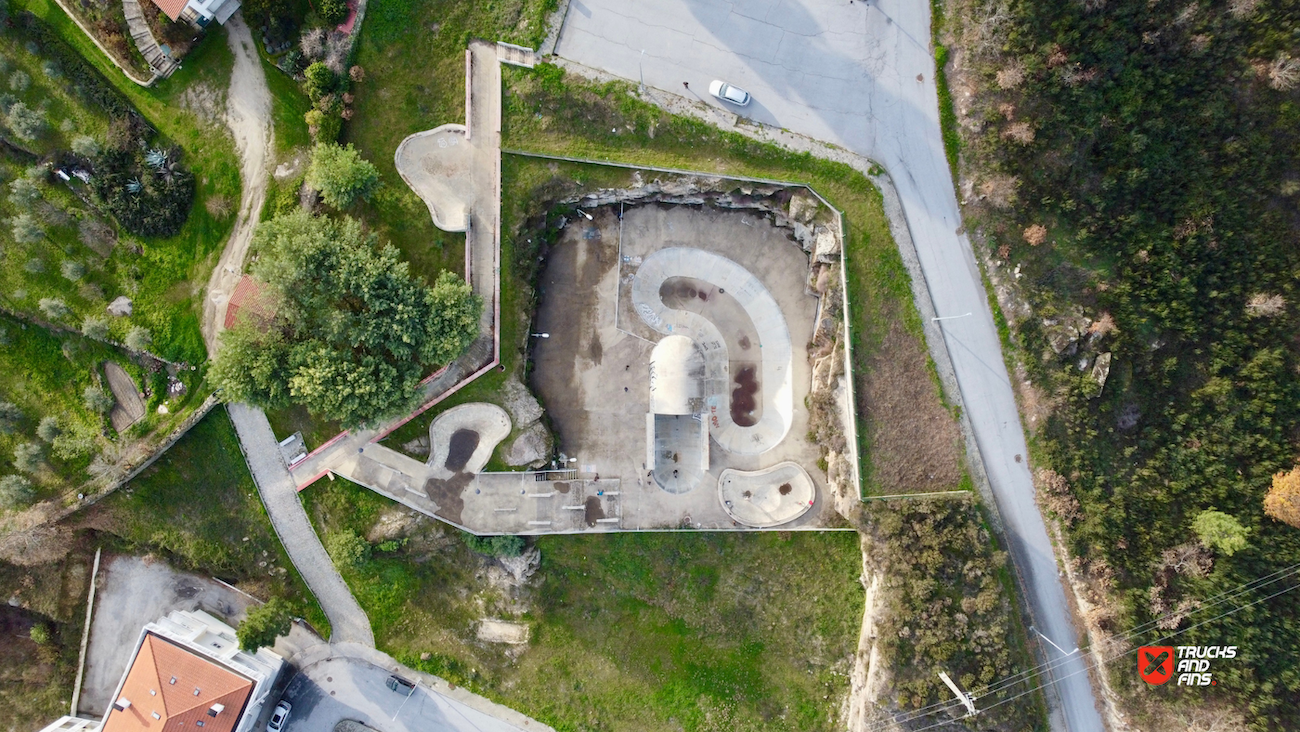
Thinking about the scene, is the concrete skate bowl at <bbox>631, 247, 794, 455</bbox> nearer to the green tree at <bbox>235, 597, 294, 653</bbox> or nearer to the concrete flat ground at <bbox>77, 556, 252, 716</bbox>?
the green tree at <bbox>235, 597, 294, 653</bbox>

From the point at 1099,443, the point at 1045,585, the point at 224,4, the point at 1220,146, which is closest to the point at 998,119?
the point at 1220,146

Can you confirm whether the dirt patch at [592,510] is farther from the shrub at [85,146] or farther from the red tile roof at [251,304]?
the shrub at [85,146]

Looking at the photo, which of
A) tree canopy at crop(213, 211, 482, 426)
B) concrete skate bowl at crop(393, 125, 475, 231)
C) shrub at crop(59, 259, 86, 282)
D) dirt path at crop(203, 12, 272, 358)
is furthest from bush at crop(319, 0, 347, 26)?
shrub at crop(59, 259, 86, 282)

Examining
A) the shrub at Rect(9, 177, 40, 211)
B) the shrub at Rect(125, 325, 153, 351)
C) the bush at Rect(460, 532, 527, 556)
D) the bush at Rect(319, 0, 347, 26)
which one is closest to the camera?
the bush at Rect(319, 0, 347, 26)

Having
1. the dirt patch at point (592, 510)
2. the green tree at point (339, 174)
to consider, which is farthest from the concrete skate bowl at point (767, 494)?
the green tree at point (339, 174)

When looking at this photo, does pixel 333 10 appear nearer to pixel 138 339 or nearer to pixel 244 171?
pixel 244 171

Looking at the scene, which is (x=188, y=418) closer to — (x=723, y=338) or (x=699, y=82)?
(x=723, y=338)
